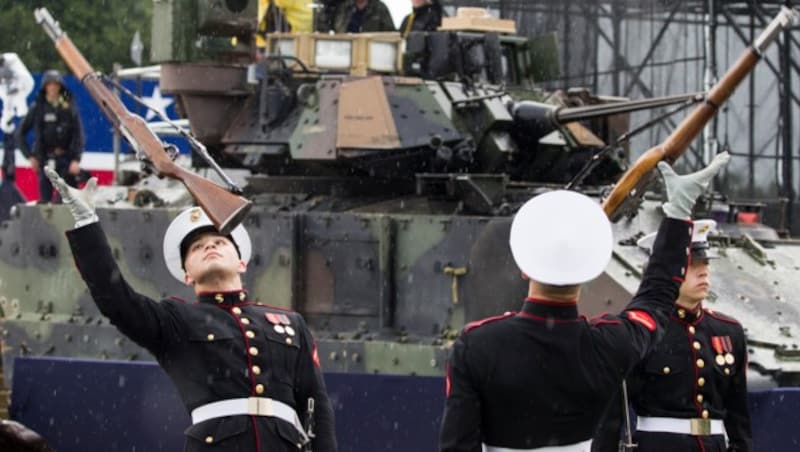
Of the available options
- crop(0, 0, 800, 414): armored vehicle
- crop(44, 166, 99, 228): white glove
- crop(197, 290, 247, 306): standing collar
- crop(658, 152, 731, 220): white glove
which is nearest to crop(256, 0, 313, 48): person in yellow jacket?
crop(0, 0, 800, 414): armored vehicle

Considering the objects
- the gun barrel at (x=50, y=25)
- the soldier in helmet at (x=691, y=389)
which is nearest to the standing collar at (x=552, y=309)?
the soldier in helmet at (x=691, y=389)

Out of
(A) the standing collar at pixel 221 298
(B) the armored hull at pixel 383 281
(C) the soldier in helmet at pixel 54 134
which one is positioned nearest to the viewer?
(A) the standing collar at pixel 221 298

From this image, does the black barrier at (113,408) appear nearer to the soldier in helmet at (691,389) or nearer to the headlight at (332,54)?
the soldier in helmet at (691,389)

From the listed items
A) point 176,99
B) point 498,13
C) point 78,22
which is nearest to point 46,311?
point 176,99

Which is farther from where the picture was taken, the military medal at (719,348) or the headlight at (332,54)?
the headlight at (332,54)

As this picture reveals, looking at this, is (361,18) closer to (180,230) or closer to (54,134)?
(54,134)

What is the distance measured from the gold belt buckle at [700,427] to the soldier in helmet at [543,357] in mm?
1765

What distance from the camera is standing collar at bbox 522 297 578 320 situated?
548 cm

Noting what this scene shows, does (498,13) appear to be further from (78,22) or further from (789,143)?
(78,22)

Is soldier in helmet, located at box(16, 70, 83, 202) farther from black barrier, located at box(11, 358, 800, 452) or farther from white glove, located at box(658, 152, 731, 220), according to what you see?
white glove, located at box(658, 152, 731, 220)

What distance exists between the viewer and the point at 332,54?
13.3 metres

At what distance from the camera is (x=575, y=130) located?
13.6 meters

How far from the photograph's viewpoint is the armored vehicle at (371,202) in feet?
38.7

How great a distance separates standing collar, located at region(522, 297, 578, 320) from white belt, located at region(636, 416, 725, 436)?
193 centimetres
